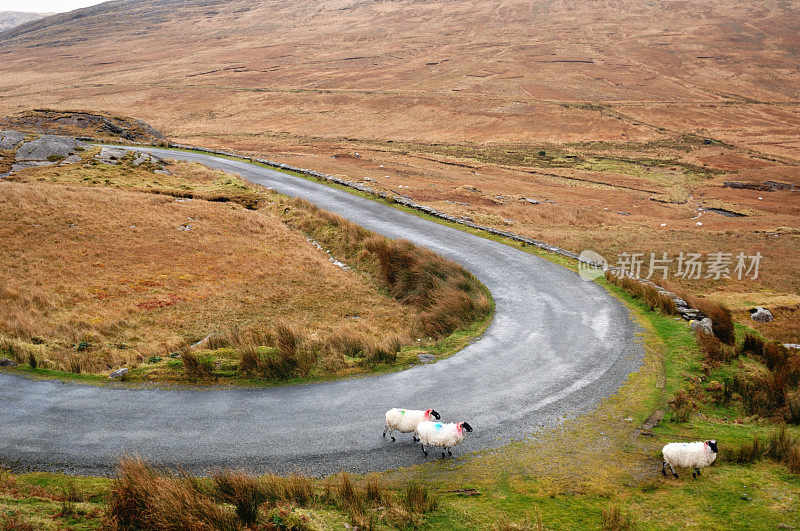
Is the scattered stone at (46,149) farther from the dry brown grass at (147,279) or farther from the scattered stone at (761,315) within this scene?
the scattered stone at (761,315)

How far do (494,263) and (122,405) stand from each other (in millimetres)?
17747

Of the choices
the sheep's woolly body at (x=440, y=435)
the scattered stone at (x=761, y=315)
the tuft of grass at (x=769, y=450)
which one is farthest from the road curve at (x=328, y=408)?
the scattered stone at (x=761, y=315)

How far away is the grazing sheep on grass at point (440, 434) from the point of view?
34.6ft

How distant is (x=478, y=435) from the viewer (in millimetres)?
11625

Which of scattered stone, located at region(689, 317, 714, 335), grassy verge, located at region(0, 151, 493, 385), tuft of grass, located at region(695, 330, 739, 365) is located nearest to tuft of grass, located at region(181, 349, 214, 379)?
grassy verge, located at region(0, 151, 493, 385)

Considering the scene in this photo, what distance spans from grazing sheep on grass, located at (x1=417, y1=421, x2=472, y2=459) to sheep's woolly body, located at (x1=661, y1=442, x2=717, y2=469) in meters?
3.99

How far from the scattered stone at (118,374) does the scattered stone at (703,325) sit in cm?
1799

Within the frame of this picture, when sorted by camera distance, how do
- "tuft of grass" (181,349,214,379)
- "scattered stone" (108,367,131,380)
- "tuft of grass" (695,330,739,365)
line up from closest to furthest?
"scattered stone" (108,367,131,380)
"tuft of grass" (181,349,214,379)
"tuft of grass" (695,330,739,365)

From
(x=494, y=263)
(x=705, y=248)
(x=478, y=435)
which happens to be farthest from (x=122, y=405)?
(x=705, y=248)

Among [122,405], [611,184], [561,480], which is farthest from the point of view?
[611,184]

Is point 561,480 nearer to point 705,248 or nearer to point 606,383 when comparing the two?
point 606,383

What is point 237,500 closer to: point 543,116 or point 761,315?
point 761,315

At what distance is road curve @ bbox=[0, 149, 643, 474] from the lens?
1063 centimetres

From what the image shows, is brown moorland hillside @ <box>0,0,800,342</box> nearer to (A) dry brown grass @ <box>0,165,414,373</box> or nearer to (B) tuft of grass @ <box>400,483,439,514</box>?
(A) dry brown grass @ <box>0,165,414,373</box>
